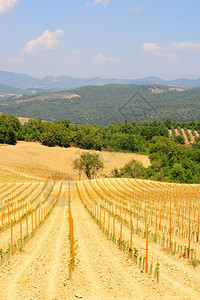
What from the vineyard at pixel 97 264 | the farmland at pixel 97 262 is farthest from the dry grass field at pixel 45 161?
the vineyard at pixel 97 264

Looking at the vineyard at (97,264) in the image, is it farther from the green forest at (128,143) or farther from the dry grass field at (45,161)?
the green forest at (128,143)

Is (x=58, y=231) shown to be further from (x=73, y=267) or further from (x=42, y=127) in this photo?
(x=42, y=127)

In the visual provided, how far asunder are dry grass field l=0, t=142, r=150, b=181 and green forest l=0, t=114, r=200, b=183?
633 centimetres

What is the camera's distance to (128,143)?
106938 millimetres

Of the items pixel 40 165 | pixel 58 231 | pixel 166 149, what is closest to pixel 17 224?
pixel 58 231

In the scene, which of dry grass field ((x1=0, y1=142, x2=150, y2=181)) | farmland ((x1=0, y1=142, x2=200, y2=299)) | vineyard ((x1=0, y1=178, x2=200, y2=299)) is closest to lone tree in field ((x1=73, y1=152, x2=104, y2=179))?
dry grass field ((x1=0, y1=142, x2=150, y2=181))

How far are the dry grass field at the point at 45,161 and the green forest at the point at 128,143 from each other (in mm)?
6333

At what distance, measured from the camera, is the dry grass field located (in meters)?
62.8

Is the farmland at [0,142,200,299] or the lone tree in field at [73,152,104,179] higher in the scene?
the lone tree in field at [73,152,104,179]

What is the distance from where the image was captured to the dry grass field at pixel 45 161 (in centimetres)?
6281

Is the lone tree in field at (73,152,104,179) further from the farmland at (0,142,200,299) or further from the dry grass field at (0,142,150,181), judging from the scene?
the farmland at (0,142,200,299)

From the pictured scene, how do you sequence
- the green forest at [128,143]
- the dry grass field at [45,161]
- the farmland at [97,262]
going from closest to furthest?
the farmland at [97,262]
the dry grass field at [45,161]
the green forest at [128,143]

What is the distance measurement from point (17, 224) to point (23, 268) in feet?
26.6

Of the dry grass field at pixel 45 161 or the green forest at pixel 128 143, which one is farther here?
the green forest at pixel 128 143
